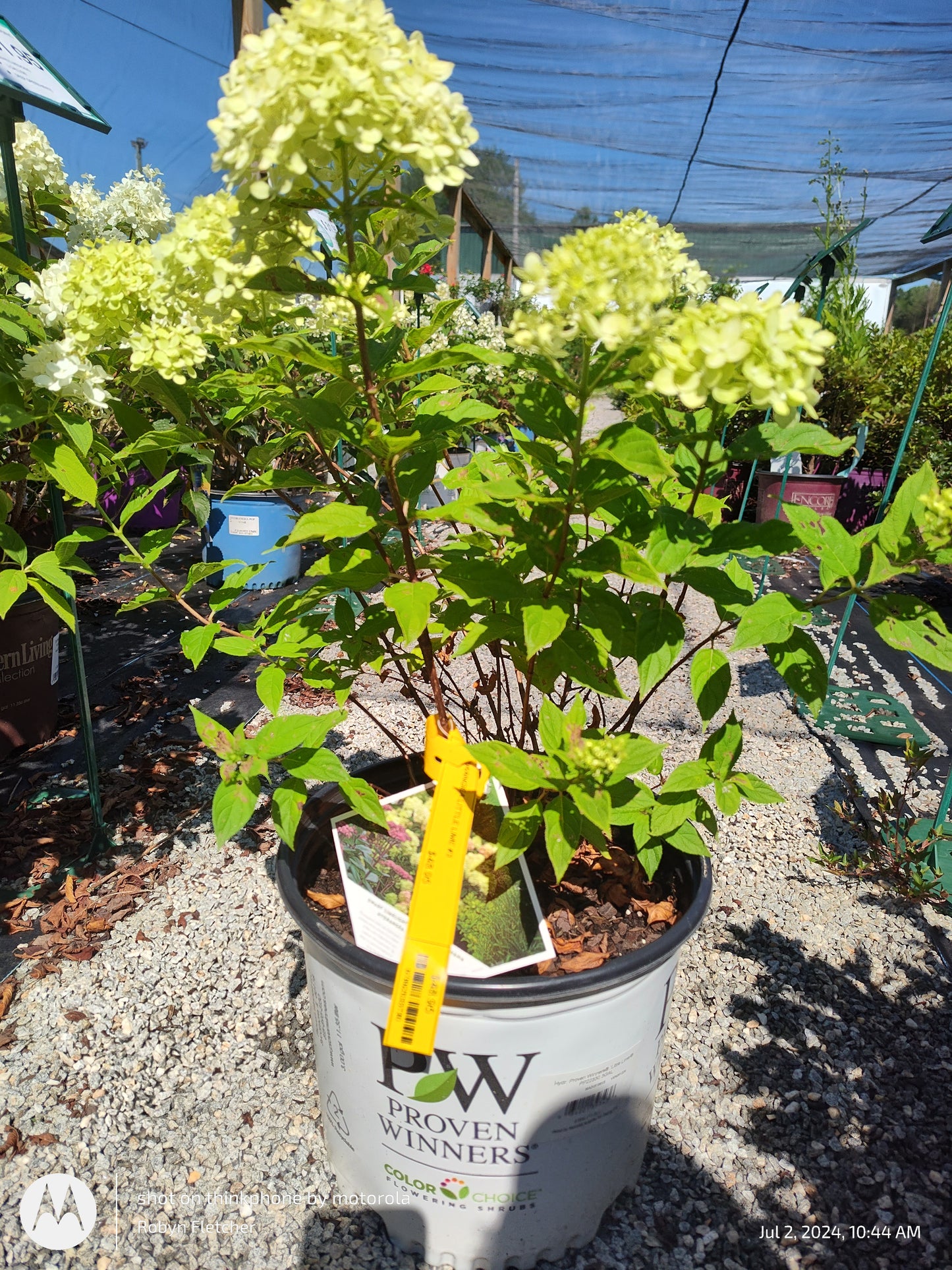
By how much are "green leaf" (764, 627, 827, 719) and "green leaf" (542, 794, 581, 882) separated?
13.3 inches

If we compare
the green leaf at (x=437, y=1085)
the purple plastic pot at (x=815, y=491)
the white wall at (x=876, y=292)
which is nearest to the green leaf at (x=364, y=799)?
the green leaf at (x=437, y=1085)

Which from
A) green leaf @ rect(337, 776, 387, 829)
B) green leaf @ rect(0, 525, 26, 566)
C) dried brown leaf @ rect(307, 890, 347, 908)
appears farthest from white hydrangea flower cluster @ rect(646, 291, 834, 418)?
green leaf @ rect(0, 525, 26, 566)

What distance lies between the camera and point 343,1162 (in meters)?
1.38

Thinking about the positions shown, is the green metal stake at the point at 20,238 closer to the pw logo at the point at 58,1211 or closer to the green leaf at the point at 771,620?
the pw logo at the point at 58,1211

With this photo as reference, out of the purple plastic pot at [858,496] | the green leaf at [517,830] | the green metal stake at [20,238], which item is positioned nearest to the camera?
the green leaf at [517,830]

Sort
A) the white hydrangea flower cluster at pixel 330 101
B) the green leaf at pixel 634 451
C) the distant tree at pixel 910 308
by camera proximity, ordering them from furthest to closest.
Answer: the distant tree at pixel 910 308, the green leaf at pixel 634 451, the white hydrangea flower cluster at pixel 330 101

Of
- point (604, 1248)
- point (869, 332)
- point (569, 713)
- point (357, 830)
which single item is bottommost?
point (604, 1248)

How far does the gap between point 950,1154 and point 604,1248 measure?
73 cm

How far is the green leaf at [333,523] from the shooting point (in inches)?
36.3

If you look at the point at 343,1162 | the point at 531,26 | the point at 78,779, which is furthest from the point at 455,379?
the point at 531,26

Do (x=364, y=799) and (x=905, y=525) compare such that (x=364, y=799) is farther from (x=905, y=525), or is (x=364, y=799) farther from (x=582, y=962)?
(x=905, y=525)

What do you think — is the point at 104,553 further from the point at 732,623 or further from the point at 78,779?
the point at 732,623

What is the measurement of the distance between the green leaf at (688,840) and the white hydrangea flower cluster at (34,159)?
2845 mm

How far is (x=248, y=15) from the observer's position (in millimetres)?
3520
